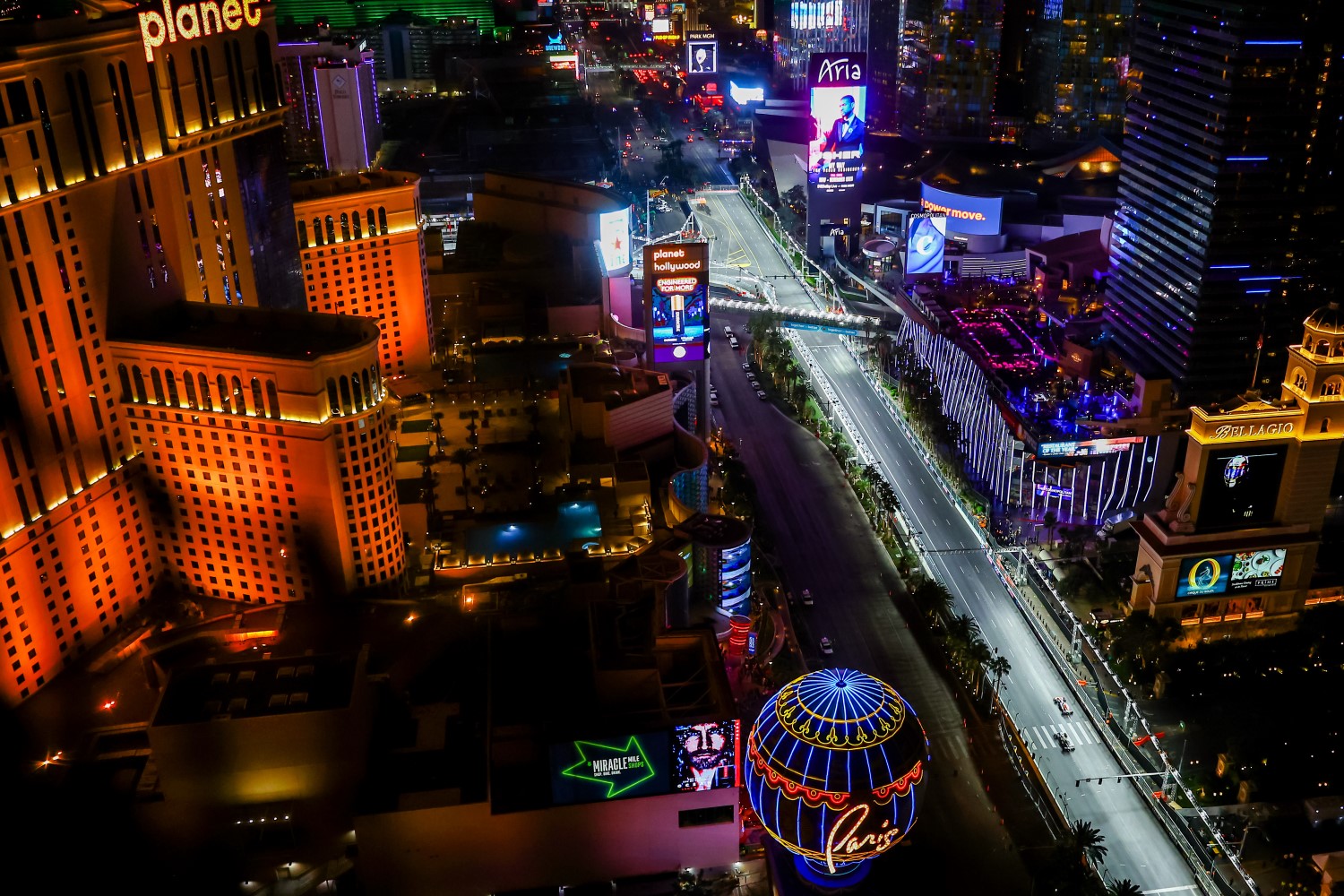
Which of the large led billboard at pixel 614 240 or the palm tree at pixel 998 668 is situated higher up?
the large led billboard at pixel 614 240

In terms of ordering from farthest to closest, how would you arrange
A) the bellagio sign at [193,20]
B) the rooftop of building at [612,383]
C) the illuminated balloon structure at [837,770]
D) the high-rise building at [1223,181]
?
the high-rise building at [1223,181]
the rooftop of building at [612,383]
the bellagio sign at [193,20]
the illuminated balloon structure at [837,770]

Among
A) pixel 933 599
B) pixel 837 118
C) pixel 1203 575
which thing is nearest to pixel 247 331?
pixel 933 599

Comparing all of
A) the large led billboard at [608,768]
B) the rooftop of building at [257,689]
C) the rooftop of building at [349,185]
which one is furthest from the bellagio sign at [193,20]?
the large led billboard at [608,768]

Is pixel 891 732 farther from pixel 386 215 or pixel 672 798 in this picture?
pixel 386 215

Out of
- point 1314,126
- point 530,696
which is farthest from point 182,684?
point 1314,126

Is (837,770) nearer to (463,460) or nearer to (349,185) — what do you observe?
(463,460)

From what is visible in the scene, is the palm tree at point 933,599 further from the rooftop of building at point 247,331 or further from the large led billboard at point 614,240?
the large led billboard at point 614,240
